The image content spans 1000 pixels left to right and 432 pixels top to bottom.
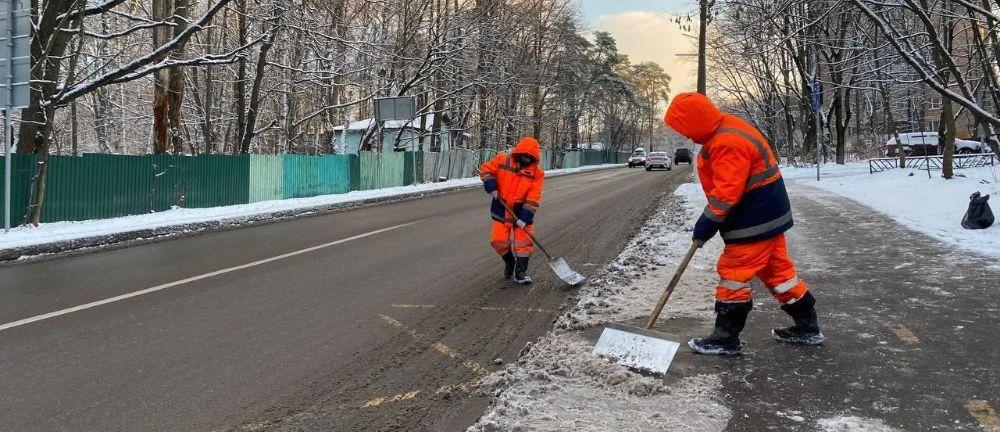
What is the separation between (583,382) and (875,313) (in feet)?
9.56

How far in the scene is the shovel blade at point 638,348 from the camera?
12.7 ft

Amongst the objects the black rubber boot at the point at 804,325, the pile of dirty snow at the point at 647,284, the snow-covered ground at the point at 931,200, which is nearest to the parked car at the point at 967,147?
the snow-covered ground at the point at 931,200

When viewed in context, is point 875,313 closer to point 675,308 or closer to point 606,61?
point 675,308

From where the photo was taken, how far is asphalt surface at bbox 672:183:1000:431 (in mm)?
3311

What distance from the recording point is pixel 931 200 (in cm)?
1221

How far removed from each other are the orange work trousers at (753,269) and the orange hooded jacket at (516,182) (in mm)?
2922

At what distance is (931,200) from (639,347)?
10.9m

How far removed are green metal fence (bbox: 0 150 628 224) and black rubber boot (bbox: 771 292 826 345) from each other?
39.7ft

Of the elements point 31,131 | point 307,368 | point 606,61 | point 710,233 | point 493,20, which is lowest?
point 307,368

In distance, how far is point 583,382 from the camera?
3752 mm

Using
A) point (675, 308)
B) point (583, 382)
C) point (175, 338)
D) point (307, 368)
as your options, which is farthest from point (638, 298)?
point (175, 338)

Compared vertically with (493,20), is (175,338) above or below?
below

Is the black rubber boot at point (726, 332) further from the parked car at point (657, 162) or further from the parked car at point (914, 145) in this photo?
the parked car at point (657, 162)

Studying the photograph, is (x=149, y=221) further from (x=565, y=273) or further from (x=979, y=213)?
(x=979, y=213)
